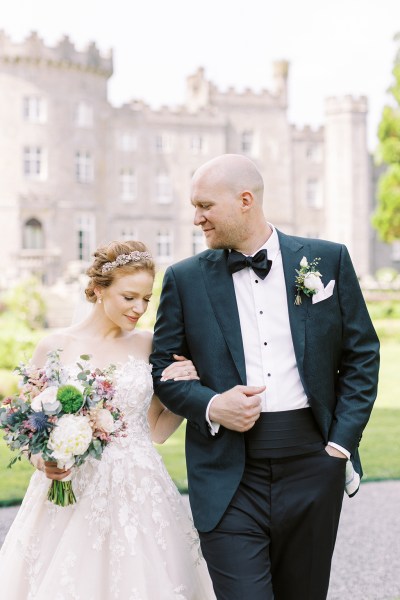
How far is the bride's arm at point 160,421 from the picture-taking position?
4.22 meters

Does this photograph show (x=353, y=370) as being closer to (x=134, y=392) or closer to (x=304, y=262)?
(x=304, y=262)

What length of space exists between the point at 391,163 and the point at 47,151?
1430 cm

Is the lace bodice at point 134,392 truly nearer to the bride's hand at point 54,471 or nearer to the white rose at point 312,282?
the bride's hand at point 54,471

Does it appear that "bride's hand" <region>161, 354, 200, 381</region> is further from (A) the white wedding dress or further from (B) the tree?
(B) the tree

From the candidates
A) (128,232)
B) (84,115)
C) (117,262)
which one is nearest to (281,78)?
(84,115)

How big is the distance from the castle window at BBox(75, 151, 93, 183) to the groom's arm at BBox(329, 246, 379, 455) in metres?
33.8

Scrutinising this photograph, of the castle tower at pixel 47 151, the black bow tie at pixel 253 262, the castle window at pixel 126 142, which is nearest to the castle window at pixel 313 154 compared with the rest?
the castle window at pixel 126 142

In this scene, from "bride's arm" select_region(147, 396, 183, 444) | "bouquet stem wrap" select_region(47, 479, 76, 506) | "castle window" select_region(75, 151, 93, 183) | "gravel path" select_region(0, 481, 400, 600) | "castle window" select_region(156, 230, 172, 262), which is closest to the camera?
"bouquet stem wrap" select_region(47, 479, 76, 506)

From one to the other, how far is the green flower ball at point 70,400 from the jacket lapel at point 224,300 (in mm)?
615

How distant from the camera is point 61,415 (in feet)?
10.9

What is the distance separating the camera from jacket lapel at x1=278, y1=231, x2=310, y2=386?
3.31 m

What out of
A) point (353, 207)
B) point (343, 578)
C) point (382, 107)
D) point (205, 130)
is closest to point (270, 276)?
point (343, 578)

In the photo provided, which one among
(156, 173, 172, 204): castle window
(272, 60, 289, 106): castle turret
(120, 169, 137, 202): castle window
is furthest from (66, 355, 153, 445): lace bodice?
(272, 60, 289, 106): castle turret

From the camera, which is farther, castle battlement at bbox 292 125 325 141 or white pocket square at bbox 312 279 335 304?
castle battlement at bbox 292 125 325 141
